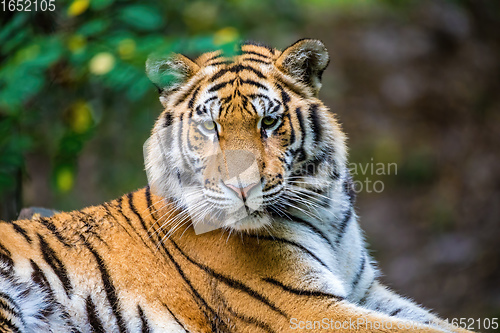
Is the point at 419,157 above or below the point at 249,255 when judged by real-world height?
below

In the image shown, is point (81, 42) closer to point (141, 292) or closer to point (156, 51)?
point (156, 51)

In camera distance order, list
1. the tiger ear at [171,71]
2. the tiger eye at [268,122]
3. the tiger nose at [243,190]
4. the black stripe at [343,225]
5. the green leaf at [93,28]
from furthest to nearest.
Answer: the black stripe at [343,225] → the tiger ear at [171,71] → the tiger eye at [268,122] → the tiger nose at [243,190] → the green leaf at [93,28]

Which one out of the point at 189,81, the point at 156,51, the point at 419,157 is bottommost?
the point at 419,157

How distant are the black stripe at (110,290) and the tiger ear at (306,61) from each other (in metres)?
1.69

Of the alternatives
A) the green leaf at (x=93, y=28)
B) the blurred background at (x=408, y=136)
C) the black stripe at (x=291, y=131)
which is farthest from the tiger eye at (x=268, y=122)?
the blurred background at (x=408, y=136)

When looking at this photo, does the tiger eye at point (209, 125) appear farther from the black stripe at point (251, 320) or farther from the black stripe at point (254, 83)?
the black stripe at point (251, 320)

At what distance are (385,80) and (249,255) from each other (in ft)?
24.0

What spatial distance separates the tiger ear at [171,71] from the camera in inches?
131

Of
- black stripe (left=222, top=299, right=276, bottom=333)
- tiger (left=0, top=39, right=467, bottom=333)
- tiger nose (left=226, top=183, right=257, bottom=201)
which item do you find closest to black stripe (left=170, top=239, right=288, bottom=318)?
tiger (left=0, top=39, right=467, bottom=333)

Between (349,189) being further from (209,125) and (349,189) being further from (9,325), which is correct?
(9,325)

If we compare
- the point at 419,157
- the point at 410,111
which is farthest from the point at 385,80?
the point at 419,157

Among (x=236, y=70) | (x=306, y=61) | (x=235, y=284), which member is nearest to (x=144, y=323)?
(x=235, y=284)

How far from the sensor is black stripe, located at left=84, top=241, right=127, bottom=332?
3143 mm

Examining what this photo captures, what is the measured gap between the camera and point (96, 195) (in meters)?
8.72
